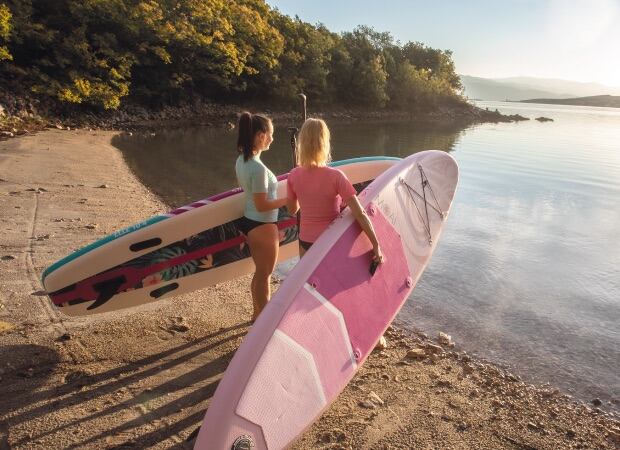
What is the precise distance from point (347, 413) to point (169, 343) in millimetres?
1778

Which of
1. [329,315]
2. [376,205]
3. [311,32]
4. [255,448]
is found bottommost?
[255,448]

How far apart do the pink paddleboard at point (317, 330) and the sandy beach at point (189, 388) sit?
0.46 m

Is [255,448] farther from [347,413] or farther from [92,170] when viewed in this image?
[92,170]

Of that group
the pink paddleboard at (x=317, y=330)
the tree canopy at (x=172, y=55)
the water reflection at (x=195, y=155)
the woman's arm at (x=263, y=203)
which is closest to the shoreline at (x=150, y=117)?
the tree canopy at (x=172, y=55)

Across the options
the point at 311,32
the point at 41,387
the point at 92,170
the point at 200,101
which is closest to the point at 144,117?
the point at 200,101

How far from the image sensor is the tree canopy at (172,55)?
84.8 ft

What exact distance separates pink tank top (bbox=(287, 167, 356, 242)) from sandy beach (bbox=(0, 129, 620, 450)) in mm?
1366

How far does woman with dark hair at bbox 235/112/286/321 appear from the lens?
3.46 m

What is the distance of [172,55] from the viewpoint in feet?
120

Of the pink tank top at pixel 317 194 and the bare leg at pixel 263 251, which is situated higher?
the pink tank top at pixel 317 194

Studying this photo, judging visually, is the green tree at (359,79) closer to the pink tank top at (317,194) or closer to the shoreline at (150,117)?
the shoreline at (150,117)

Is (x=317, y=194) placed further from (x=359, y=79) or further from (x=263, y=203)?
(x=359, y=79)

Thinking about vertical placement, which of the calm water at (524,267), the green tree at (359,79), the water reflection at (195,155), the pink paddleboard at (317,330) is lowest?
the calm water at (524,267)

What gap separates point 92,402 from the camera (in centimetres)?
310
